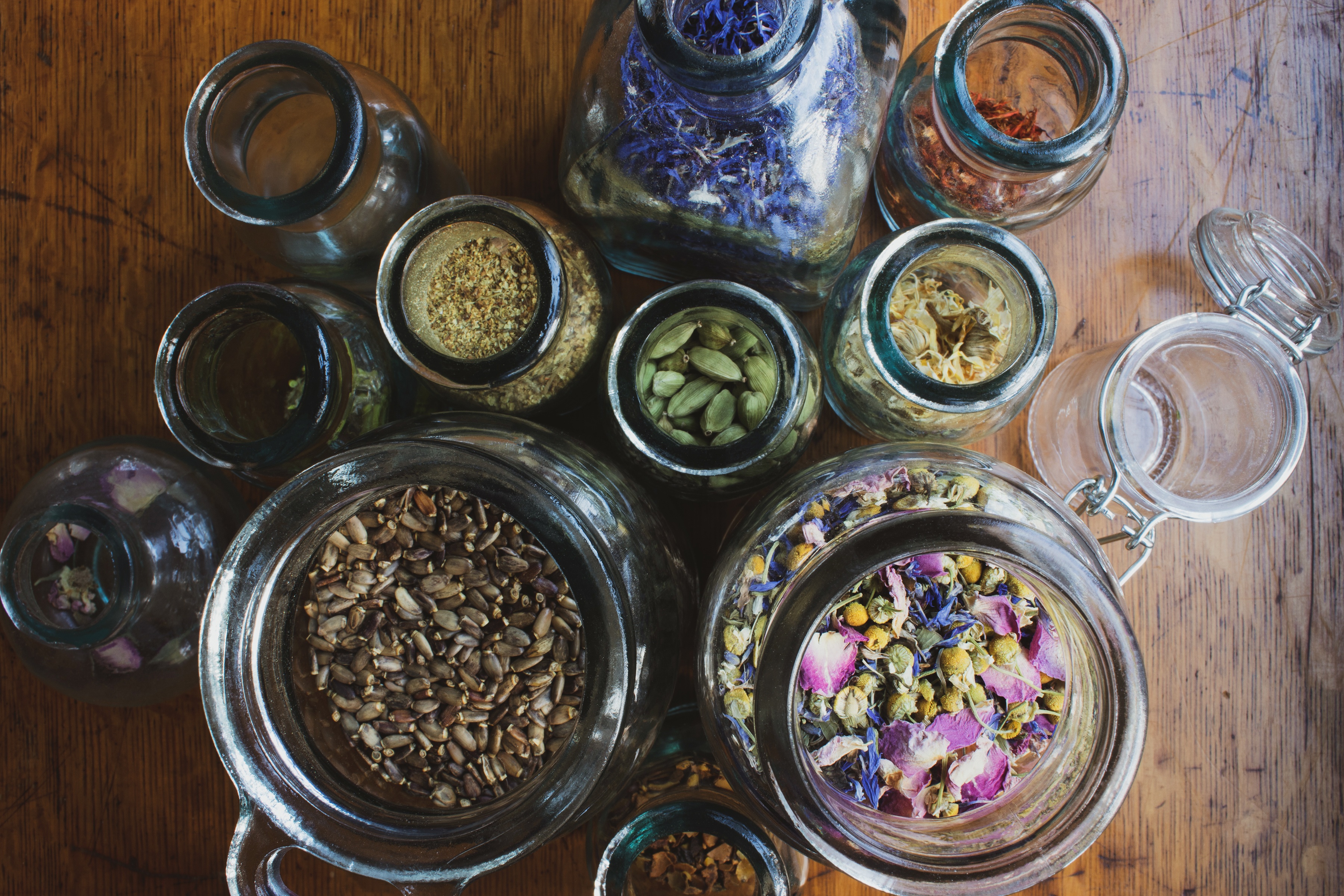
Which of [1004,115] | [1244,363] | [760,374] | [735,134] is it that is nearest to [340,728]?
[760,374]

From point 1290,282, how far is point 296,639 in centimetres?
98

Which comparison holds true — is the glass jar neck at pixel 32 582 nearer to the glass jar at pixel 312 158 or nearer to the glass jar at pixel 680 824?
the glass jar at pixel 312 158

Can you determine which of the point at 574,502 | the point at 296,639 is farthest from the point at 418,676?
the point at 574,502

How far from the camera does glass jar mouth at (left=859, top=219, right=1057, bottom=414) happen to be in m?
0.58

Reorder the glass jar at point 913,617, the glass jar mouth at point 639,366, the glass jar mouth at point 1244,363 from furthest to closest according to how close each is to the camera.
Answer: the glass jar mouth at point 1244,363 < the glass jar mouth at point 639,366 < the glass jar at point 913,617

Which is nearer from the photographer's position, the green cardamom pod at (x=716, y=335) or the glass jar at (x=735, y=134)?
the glass jar at (x=735, y=134)

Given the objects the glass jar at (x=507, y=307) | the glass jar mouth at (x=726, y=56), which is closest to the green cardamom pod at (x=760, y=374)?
the glass jar at (x=507, y=307)

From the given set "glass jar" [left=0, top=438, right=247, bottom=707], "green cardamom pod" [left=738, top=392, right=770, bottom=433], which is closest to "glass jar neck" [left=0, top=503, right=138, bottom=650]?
"glass jar" [left=0, top=438, right=247, bottom=707]

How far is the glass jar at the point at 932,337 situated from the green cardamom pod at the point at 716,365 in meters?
0.09

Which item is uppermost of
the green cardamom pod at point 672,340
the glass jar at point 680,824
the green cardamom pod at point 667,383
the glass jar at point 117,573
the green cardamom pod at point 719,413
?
the green cardamom pod at point 672,340

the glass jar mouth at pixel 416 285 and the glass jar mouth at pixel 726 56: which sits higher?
the glass jar mouth at pixel 726 56

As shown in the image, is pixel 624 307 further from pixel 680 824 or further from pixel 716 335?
pixel 680 824

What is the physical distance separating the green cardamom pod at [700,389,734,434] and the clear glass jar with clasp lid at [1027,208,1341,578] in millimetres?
345

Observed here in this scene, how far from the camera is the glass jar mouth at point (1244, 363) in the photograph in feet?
2.31
